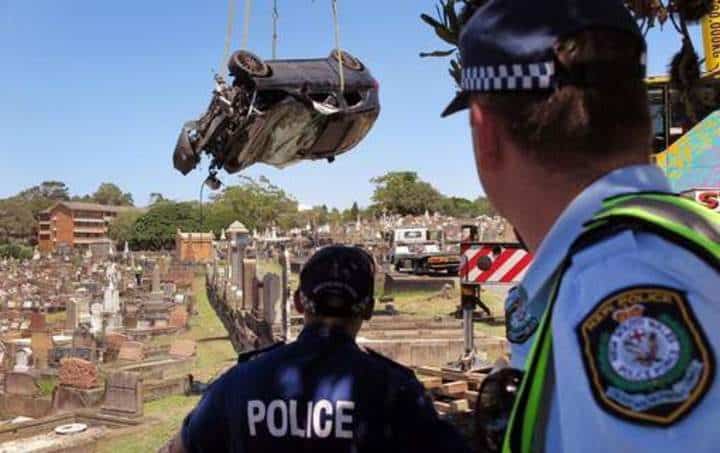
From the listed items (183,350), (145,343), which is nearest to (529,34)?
(183,350)

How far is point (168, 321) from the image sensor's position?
58.9 ft

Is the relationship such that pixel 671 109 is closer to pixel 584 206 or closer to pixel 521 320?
pixel 521 320

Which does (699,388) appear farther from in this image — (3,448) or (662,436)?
(3,448)

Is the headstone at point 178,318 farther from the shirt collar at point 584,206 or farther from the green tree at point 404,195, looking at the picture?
the green tree at point 404,195

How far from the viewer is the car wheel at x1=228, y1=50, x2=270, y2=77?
495cm

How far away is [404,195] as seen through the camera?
7275cm

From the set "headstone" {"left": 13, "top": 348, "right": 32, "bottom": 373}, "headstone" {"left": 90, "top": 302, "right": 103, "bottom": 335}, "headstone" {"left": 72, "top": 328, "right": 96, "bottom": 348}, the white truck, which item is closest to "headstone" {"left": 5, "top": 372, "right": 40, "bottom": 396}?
"headstone" {"left": 13, "top": 348, "right": 32, "bottom": 373}

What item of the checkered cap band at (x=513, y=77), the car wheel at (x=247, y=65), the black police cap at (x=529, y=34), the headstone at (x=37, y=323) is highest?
the car wheel at (x=247, y=65)

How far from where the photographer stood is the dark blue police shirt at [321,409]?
2084 mm

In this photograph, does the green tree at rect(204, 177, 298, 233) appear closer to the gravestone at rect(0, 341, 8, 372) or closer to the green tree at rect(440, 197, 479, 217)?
the green tree at rect(440, 197, 479, 217)

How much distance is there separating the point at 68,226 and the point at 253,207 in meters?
23.2

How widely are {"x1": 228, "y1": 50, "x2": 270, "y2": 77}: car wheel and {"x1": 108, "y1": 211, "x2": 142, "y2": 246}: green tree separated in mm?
65443

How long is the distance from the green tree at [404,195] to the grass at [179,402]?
5144 centimetres

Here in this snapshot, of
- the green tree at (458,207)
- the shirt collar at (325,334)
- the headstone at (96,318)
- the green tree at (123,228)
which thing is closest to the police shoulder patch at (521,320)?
→ the shirt collar at (325,334)
